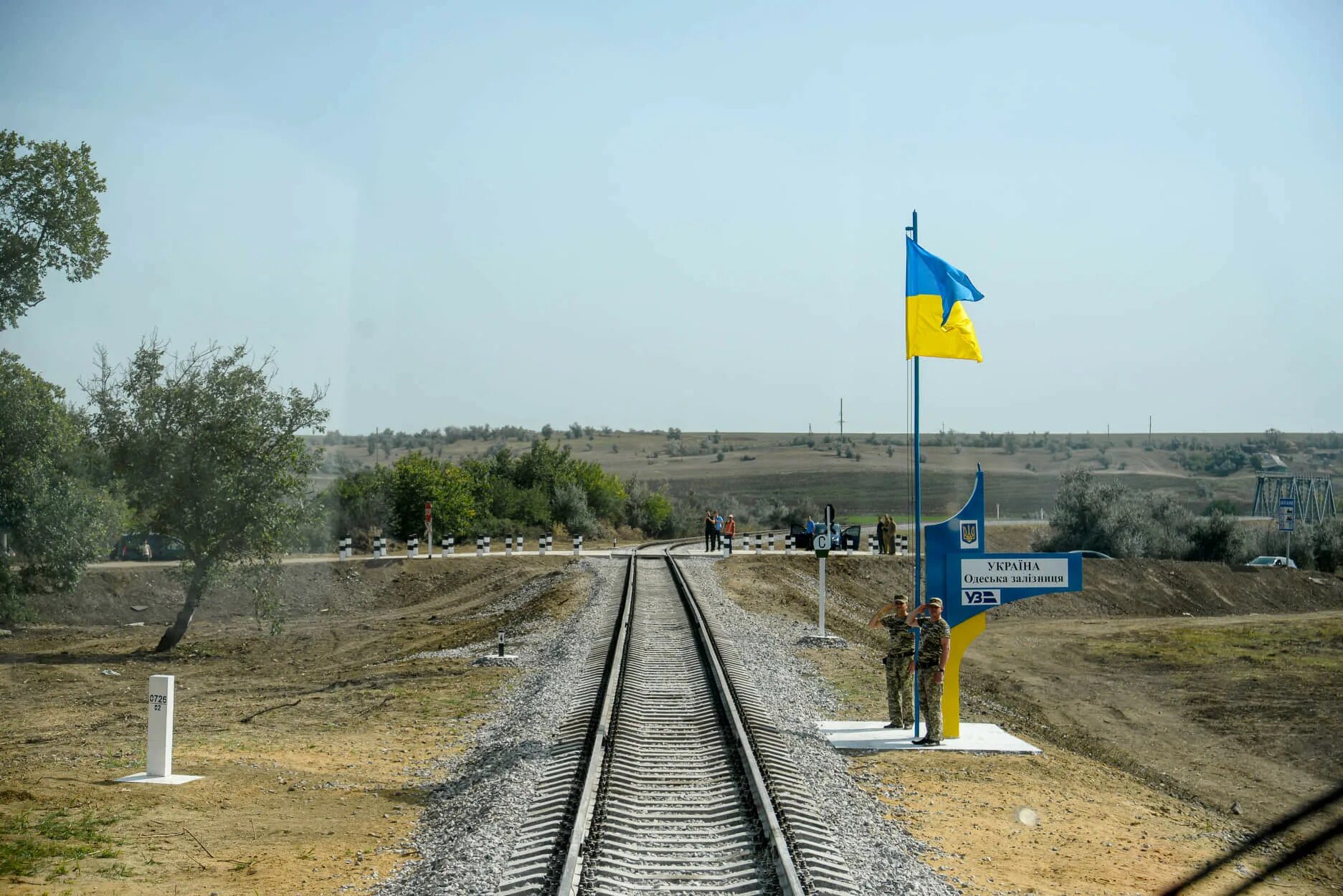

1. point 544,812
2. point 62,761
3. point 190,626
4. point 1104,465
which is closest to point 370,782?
point 544,812

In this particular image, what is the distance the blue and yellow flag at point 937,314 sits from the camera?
13.7 meters

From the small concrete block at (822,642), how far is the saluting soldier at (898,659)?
796 cm

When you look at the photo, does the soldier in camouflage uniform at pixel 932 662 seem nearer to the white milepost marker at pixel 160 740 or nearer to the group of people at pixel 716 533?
the white milepost marker at pixel 160 740

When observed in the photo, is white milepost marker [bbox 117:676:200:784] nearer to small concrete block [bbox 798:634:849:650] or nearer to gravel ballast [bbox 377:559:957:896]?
gravel ballast [bbox 377:559:957:896]

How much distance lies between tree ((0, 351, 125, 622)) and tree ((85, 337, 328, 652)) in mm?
1092

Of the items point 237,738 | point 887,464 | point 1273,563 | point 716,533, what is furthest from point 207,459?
point 887,464

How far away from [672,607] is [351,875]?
16.9m

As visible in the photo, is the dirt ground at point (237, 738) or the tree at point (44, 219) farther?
the tree at point (44, 219)

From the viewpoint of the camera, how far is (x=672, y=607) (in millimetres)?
24828

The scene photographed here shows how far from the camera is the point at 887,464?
4643 inches

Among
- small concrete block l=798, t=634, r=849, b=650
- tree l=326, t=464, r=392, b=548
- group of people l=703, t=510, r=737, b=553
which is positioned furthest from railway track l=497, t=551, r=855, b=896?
tree l=326, t=464, r=392, b=548

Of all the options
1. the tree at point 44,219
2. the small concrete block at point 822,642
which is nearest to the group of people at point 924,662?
the small concrete block at point 822,642

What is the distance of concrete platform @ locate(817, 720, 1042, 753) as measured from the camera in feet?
41.5

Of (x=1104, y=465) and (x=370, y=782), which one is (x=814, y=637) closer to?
(x=370, y=782)
